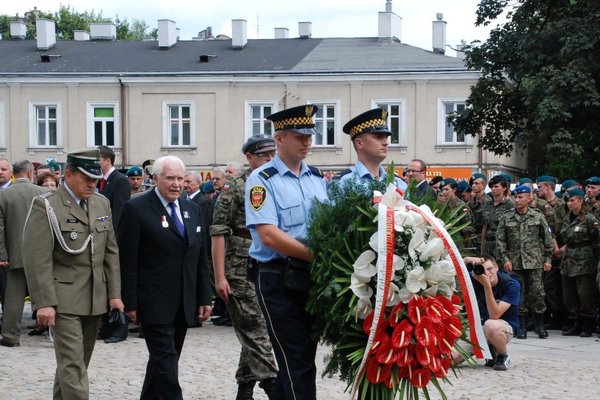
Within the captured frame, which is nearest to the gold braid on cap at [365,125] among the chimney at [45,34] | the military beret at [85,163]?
the military beret at [85,163]

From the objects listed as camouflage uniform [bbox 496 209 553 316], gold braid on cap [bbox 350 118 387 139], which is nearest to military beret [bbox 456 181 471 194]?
camouflage uniform [bbox 496 209 553 316]

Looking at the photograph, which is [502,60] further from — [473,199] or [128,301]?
[128,301]

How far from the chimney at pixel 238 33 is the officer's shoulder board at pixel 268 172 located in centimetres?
4426

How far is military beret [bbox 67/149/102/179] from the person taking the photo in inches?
291

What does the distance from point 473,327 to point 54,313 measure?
9.33 ft

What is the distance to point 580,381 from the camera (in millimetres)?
9898

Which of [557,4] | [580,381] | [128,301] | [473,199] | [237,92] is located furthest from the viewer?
[237,92]

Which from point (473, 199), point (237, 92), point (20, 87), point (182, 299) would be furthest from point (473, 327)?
point (20, 87)

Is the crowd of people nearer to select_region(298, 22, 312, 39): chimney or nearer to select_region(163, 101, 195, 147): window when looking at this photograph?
select_region(163, 101, 195, 147): window

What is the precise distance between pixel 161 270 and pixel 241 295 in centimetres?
142

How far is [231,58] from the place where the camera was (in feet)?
160

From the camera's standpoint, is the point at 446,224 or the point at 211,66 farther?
the point at 211,66

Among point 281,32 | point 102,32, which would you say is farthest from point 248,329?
point 281,32

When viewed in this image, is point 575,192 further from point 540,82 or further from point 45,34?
point 45,34
